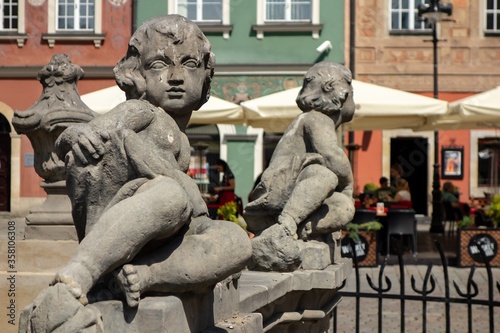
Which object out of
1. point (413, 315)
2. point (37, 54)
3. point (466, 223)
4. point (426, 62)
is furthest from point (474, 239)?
point (37, 54)

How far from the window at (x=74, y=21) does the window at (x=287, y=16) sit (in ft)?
11.5

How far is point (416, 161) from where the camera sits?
25688 millimetres

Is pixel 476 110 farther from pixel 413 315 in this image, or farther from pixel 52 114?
pixel 52 114

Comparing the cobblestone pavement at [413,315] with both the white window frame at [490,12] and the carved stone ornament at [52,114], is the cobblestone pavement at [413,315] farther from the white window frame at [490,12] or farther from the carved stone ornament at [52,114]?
the white window frame at [490,12]

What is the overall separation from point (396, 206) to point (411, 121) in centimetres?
146

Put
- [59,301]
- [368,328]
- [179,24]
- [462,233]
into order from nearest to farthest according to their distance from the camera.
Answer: [59,301] → [179,24] → [368,328] → [462,233]

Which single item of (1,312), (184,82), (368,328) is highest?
(184,82)

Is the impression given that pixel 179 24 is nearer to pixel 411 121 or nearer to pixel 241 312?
pixel 241 312

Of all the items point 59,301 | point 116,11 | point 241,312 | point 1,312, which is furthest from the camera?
point 116,11

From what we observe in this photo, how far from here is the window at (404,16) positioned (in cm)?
2462

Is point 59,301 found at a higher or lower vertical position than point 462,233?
higher

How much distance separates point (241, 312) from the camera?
3590 millimetres

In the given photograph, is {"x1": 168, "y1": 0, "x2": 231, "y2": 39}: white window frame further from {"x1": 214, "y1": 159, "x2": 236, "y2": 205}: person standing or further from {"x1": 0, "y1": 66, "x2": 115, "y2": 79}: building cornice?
{"x1": 214, "y1": 159, "x2": 236, "y2": 205}: person standing

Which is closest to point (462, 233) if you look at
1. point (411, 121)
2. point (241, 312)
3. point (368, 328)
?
point (411, 121)
